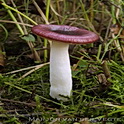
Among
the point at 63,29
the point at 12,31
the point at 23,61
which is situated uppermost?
the point at 63,29

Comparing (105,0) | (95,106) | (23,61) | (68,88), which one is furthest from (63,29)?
(105,0)

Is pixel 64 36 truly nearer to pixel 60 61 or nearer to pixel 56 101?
pixel 60 61

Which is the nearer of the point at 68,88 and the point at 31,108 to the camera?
the point at 31,108

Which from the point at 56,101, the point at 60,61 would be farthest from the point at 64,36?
the point at 56,101

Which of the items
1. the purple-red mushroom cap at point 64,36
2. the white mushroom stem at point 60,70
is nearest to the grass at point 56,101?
the white mushroom stem at point 60,70

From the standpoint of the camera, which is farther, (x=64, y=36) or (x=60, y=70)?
(x=60, y=70)

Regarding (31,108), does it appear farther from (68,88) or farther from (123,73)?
(123,73)

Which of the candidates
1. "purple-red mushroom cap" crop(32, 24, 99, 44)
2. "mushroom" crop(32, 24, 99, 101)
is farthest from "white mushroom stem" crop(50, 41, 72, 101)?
"purple-red mushroom cap" crop(32, 24, 99, 44)

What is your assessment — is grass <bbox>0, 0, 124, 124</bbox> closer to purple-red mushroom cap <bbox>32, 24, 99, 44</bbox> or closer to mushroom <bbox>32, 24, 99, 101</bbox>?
mushroom <bbox>32, 24, 99, 101</bbox>
